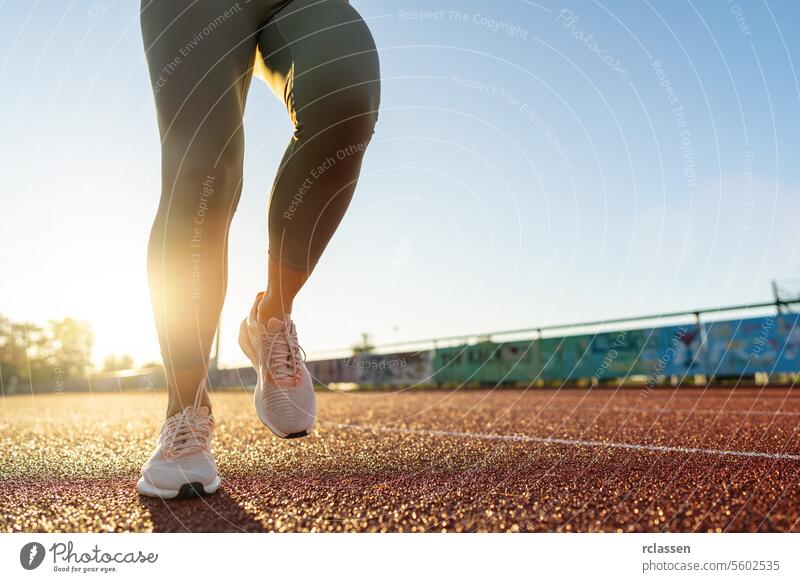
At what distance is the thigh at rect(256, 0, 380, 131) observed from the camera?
1485 millimetres

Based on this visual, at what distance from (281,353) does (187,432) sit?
0.39 metres

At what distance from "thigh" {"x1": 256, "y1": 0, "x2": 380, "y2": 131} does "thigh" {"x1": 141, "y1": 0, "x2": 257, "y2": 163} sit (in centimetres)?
14

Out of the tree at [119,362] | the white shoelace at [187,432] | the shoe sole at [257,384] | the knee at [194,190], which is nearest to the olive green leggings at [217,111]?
the knee at [194,190]

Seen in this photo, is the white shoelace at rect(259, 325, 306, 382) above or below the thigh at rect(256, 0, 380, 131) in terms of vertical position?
below

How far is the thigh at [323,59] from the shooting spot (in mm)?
1485

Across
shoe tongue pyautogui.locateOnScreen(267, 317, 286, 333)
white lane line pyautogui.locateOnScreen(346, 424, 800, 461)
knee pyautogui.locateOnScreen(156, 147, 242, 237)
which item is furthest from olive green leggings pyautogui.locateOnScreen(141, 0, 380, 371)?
white lane line pyautogui.locateOnScreen(346, 424, 800, 461)

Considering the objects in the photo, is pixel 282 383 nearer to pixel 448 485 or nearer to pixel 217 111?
pixel 448 485

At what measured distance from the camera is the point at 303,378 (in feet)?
5.57

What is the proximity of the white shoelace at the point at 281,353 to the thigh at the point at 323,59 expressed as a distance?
602 millimetres

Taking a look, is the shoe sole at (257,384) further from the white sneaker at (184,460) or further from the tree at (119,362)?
the tree at (119,362)

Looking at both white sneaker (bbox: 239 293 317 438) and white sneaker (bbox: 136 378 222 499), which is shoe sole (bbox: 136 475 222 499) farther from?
white sneaker (bbox: 239 293 317 438)
